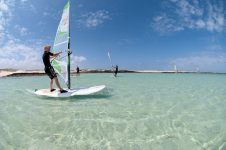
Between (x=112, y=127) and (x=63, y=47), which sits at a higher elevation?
(x=63, y=47)

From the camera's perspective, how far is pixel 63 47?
41.4ft

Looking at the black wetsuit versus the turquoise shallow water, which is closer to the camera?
the turquoise shallow water

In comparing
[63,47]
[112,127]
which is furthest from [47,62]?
[112,127]

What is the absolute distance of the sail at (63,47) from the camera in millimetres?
12508

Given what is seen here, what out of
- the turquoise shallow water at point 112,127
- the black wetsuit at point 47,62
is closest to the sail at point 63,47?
the black wetsuit at point 47,62

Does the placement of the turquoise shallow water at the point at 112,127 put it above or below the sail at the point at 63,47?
below

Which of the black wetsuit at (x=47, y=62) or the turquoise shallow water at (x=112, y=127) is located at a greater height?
the black wetsuit at (x=47, y=62)

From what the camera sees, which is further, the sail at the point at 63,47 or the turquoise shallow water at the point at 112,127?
the sail at the point at 63,47

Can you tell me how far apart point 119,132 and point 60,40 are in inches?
334

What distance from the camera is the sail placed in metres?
12.5

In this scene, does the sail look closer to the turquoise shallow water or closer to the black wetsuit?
the black wetsuit

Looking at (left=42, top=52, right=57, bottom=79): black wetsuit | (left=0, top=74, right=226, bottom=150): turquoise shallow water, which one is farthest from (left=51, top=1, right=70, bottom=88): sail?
(left=0, top=74, right=226, bottom=150): turquoise shallow water

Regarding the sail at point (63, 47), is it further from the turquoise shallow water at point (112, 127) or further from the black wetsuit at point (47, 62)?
the turquoise shallow water at point (112, 127)

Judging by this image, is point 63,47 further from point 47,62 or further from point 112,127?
point 112,127
